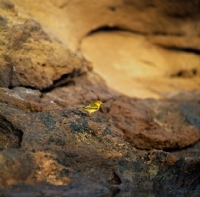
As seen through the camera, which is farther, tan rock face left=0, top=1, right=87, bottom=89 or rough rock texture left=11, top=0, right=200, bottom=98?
rough rock texture left=11, top=0, right=200, bottom=98

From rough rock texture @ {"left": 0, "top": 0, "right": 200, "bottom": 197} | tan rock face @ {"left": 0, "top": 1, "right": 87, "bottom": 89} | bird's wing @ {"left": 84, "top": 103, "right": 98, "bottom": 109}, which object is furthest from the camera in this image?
tan rock face @ {"left": 0, "top": 1, "right": 87, "bottom": 89}

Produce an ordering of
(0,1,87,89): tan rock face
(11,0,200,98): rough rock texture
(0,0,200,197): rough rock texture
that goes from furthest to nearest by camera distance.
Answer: (11,0,200,98): rough rock texture, (0,1,87,89): tan rock face, (0,0,200,197): rough rock texture

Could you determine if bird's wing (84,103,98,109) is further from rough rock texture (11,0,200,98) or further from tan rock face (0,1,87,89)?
rough rock texture (11,0,200,98)

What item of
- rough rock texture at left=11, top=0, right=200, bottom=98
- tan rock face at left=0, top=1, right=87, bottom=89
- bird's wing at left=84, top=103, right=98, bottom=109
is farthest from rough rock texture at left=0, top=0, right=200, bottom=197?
rough rock texture at left=11, top=0, right=200, bottom=98

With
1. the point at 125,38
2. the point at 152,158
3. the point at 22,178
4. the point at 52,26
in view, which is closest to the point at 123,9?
the point at 125,38

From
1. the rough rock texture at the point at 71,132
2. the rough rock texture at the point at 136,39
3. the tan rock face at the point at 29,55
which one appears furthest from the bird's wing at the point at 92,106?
the rough rock texture at the point at 136,39

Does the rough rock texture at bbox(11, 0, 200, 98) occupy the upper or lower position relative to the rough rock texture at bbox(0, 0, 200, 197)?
lower
